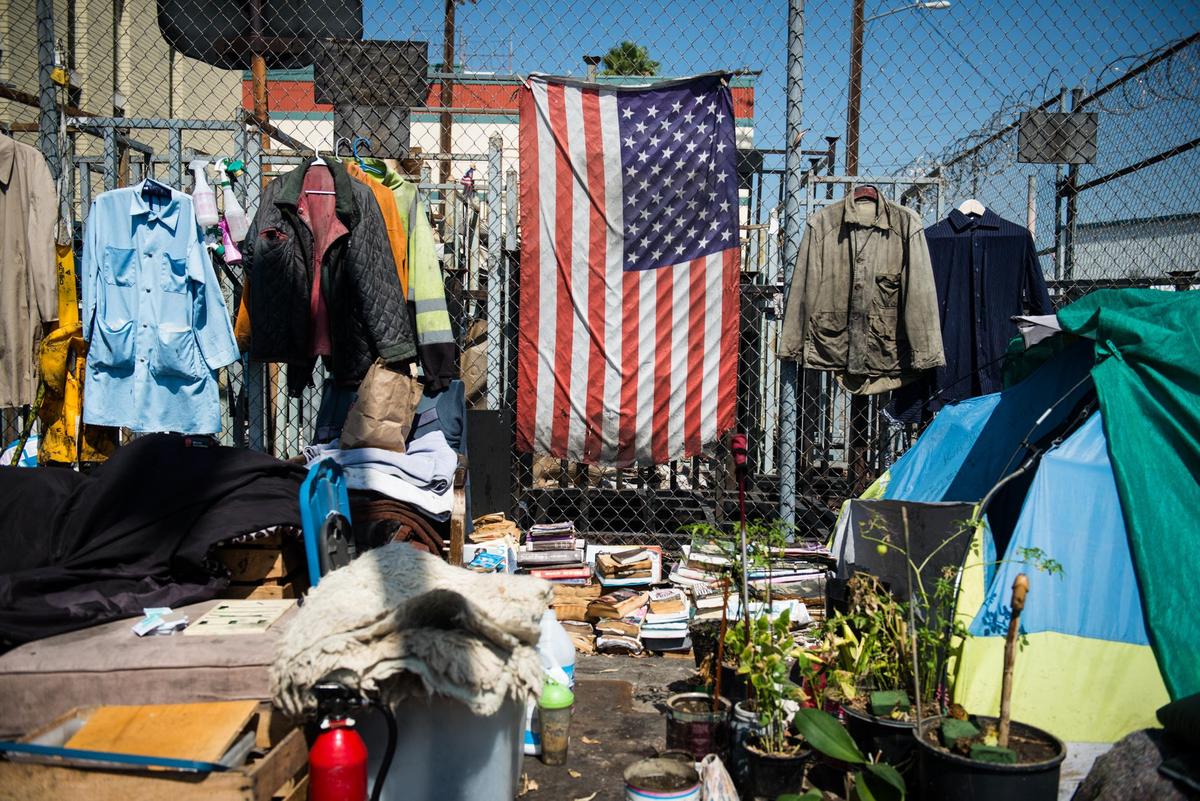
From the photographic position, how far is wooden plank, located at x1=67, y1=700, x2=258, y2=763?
7.98 feet

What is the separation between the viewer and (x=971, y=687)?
312 cm

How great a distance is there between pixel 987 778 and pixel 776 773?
2.09 feet

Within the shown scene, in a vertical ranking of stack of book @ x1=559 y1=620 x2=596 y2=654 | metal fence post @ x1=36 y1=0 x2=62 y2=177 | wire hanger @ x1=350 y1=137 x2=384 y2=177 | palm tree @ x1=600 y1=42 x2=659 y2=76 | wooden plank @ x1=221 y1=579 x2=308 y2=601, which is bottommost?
stack of book @ x1=559 y1=620 x2=596 y2=654

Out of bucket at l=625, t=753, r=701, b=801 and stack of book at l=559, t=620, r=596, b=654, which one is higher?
bucket at l=625, t=753, r=701, b=801

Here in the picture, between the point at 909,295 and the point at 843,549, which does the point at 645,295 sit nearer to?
the point at 909,295

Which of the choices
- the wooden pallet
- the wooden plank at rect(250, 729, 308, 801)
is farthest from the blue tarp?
the wooden pallet

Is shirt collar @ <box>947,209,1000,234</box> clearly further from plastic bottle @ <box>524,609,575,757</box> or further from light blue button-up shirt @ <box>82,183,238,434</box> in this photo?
light blue button-up shirt @ <box>82,183,238,434</box>

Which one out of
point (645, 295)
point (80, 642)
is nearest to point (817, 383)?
point (645, 295)

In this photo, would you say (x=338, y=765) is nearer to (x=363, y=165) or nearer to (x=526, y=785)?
(x=526, y=785)

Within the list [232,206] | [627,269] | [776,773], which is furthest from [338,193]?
[776,773]

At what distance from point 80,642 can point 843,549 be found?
3320 mm

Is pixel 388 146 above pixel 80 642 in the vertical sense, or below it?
above

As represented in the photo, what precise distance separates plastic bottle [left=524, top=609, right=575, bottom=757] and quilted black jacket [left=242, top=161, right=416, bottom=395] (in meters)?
1.87

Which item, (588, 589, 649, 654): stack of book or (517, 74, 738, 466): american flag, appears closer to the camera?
(588, 589, 649, 654): stack of book
